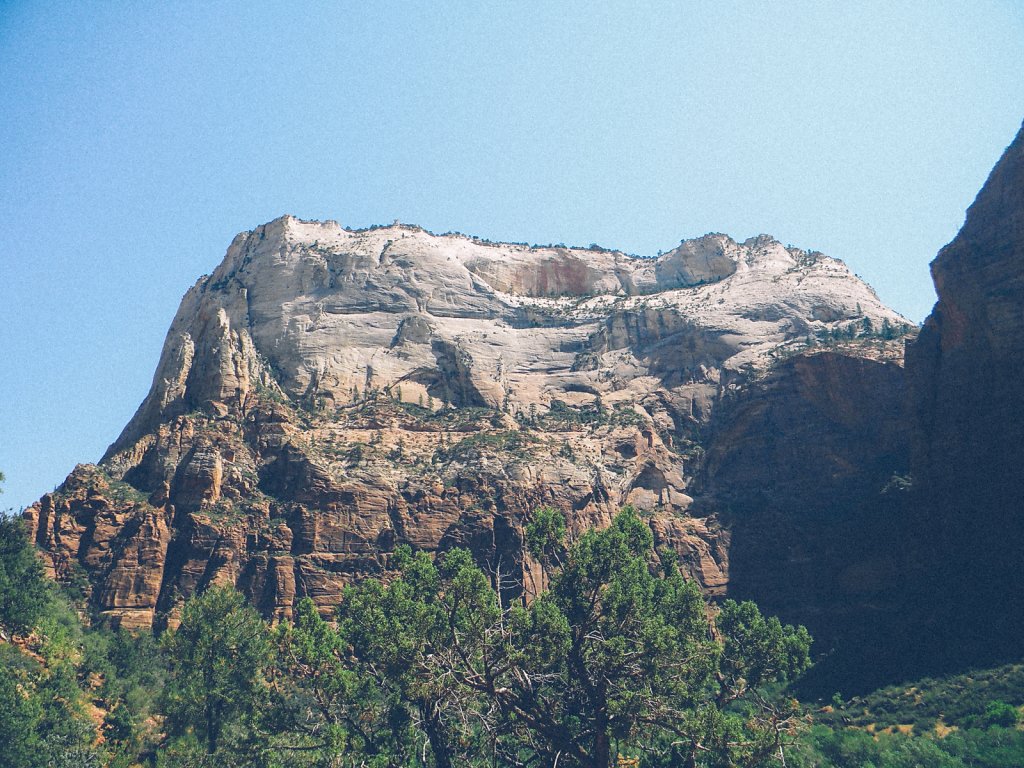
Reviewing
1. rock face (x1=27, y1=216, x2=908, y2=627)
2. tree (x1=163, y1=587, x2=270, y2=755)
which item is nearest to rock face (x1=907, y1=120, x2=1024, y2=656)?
rock face (x1=27, y1=216, x2=908, y2=627)

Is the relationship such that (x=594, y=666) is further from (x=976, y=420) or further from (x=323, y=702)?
(x=976, y=420)

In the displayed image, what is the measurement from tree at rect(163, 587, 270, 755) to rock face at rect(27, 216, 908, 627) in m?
12.2

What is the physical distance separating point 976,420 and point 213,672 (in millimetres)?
49690

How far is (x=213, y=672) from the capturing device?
50.5m

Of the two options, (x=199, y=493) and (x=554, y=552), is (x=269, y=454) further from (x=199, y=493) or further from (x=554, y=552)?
(x=554, y=552)

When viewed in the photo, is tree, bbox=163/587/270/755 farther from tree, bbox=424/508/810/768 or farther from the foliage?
tree, bbox=424/508/810/768

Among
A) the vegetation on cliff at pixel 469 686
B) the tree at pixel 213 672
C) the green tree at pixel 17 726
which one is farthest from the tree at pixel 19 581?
the green tree at pixel 17 726

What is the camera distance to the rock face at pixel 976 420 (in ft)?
206

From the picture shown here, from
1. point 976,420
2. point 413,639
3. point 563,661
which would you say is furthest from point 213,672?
point 976,420

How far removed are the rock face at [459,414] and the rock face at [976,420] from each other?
Result: 6.22m

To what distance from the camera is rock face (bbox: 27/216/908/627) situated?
68.0 meters

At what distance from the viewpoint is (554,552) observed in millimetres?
47781

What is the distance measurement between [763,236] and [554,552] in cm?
6800

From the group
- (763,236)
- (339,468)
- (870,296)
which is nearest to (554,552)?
(339,468)
